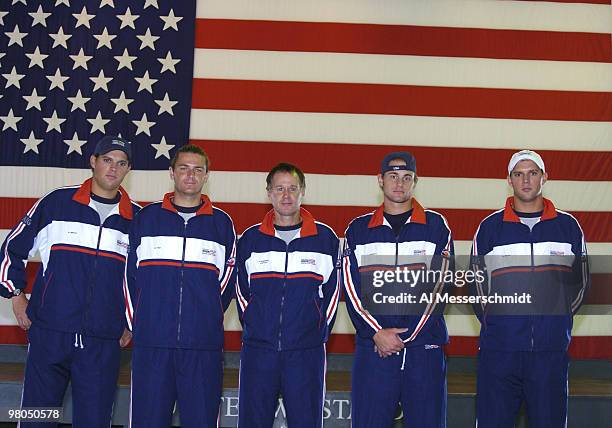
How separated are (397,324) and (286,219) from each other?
2.70 feet

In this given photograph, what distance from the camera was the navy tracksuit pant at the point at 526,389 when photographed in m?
3.29

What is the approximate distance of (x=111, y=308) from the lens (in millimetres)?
3410

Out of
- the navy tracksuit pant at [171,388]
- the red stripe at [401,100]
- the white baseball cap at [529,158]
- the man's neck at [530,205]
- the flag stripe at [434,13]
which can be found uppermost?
the flag stripe at [434,13]

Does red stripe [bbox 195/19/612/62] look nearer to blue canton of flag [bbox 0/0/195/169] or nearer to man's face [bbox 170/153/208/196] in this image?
blue canton of flag [bbox 0/0/195/169]

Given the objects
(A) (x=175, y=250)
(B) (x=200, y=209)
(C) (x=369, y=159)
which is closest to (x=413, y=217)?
(B) (x=200, y=209)

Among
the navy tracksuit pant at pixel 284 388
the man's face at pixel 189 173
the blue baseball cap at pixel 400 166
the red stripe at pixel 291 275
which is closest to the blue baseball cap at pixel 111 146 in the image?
the man's face at pixel 189 173

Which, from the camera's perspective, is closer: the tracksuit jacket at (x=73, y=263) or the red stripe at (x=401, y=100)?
the tracksuit jacket at (x=73, y=263)

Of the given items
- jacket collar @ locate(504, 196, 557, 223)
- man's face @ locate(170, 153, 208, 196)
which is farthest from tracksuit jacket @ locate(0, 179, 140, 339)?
jacket collar @ locate(504, 196, 557, 223)

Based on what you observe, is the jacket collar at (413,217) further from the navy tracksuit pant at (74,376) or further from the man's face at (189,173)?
the navy tracksuit pant at (74,376)

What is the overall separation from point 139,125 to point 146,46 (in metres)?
0.68

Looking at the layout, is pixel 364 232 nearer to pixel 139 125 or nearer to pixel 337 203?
pixel 337 203

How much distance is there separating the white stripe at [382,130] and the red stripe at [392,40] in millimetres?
572

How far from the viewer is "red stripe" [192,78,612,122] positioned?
5.35 metres

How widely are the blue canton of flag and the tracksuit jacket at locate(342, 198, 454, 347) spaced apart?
7.66 ft
